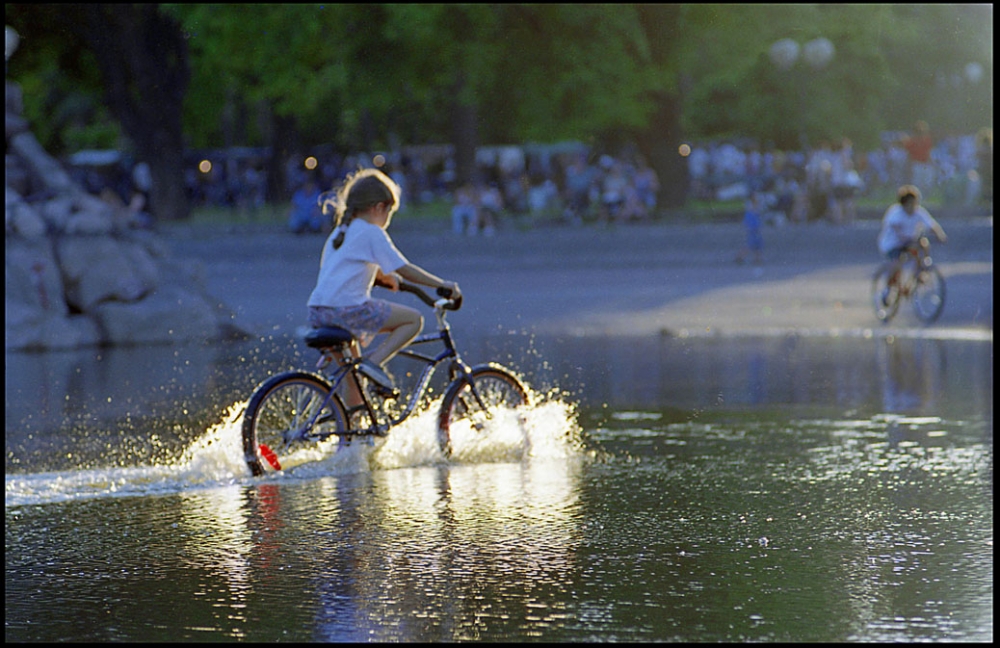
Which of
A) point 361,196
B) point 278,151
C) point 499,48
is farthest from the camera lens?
point 278,151

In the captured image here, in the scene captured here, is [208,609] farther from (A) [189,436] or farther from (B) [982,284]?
(B) [982,284]

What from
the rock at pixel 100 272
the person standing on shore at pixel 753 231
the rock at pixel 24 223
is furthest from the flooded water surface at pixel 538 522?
the person standing on shore at pixel 753 231

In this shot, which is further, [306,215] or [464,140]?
[464,140]

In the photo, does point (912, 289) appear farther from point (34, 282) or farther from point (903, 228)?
point (34, 282)

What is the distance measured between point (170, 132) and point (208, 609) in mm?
36912

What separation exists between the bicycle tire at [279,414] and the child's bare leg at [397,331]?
0.34 metres

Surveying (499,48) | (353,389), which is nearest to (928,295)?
(353,389)

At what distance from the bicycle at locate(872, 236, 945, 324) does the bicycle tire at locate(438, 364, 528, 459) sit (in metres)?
9.33

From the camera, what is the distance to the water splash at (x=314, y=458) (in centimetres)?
788

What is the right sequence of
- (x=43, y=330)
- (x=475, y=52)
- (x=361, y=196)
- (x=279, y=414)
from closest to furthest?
(x=279, y=414), (x=361, y=196), (x=43, y=330), (x=475, y=52)

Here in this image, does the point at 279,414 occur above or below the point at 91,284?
below

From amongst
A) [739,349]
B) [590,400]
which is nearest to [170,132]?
[739,349]

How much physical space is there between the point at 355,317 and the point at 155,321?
8616 mm

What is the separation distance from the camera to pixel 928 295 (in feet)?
58.3
